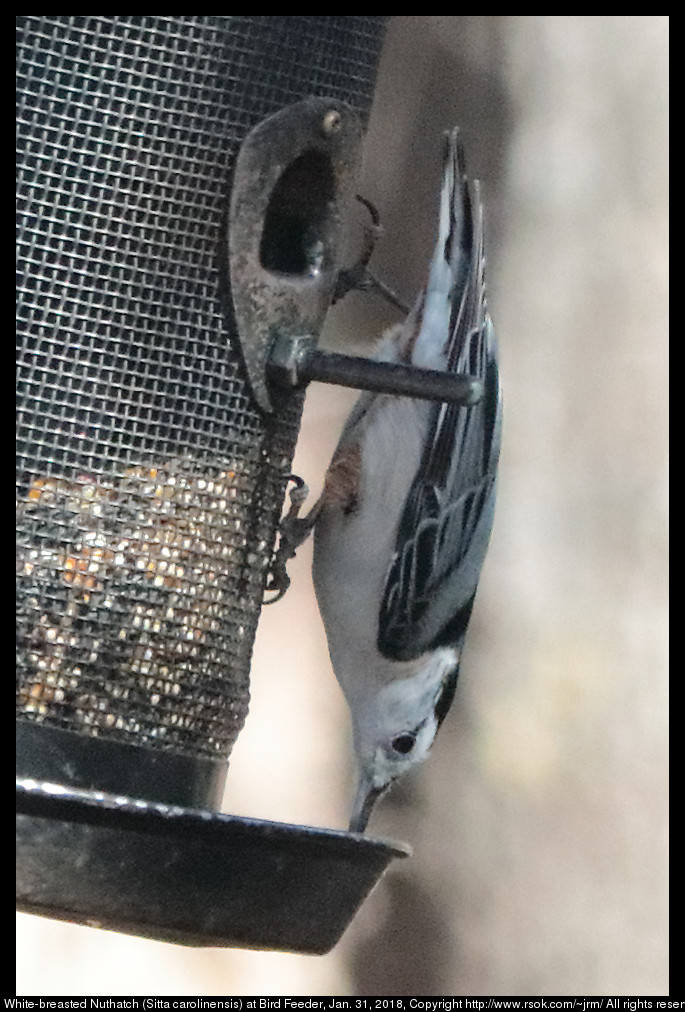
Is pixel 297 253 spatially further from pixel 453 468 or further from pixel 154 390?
pixel 453 468

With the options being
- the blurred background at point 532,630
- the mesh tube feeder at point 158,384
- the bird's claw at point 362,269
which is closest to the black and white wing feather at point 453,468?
the bird's claw at point 362,269

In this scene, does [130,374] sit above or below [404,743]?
above

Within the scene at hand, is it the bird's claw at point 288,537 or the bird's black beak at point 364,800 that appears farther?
the bird's black beak at point 364,800

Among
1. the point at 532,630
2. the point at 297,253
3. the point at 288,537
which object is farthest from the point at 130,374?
the point at 532,630

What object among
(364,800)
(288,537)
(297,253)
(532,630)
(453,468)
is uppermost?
(297,253)

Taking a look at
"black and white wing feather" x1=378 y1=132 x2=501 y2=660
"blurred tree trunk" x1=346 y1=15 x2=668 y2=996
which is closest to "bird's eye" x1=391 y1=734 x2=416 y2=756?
"black and white wing feather" x1=378 y1=132 x2=501 y2=660

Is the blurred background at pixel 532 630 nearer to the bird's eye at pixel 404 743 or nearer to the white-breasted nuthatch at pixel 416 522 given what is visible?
the white-breasted nuthatch at pixel 416 522

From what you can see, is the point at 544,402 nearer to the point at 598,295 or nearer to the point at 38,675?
the point at 598,295

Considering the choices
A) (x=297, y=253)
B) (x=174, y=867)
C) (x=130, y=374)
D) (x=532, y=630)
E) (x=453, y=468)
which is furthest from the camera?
(x=532, y=630)
